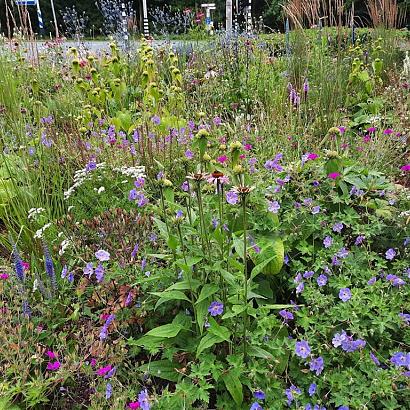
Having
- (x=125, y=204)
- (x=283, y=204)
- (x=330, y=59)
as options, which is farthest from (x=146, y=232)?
(x=330, y=59)

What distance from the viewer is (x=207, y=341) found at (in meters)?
1.48

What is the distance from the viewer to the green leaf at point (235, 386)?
4.80 ft

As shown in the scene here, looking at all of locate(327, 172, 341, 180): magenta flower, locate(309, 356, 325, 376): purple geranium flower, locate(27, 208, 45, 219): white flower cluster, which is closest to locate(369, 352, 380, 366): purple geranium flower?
locate(309, 356, 325, 376): purple geranium flower

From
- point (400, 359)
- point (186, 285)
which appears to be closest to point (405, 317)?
point (400, 359)

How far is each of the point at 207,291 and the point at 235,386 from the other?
306 millimetres

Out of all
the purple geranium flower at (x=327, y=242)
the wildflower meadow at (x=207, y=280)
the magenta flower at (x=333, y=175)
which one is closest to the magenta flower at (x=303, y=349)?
the wildflower meadow at (x=207, y=280)

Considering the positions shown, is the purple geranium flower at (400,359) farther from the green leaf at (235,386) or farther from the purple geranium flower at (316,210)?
the purple geranium flower at (316,210)

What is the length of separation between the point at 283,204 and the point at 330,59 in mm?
3238

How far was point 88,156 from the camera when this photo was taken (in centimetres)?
278

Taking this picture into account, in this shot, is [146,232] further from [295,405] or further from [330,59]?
[330,59]

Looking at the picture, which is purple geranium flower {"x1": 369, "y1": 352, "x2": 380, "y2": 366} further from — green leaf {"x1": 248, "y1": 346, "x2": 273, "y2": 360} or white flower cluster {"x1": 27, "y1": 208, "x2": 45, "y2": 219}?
white flower cluster {"x1": 27, "y1": 208, "x2": 45, "y2": 219}

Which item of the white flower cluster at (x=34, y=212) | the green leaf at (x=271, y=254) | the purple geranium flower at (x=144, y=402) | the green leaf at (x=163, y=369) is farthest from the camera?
the white flower cluster at (x=34, y=212)

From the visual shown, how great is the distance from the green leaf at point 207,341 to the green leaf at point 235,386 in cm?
12

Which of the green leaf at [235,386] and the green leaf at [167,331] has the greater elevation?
the green leaf at [167,331]
